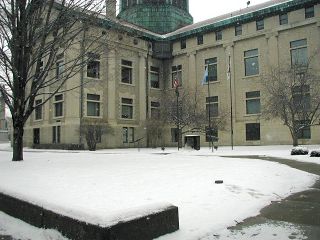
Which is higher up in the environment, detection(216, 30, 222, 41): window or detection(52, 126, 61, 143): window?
detection(216, 30, 222, 41): window

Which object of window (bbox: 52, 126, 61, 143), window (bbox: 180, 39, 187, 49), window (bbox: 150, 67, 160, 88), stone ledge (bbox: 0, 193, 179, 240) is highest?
window (bbox: 180, 39, 187, 49)

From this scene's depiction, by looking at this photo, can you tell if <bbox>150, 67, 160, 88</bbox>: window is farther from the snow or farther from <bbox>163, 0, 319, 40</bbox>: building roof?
the snow

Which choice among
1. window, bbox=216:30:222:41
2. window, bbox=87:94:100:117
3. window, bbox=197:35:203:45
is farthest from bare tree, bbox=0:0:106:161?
window, bbox=197:35:203:45

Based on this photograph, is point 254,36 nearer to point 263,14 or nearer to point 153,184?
point 263,14

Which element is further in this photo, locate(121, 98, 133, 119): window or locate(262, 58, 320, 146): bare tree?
locate(121, 98, 133, 119): window

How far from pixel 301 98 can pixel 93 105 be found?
23312mm

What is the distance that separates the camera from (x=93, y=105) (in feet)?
138

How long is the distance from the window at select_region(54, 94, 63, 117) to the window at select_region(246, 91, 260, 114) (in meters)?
22.6

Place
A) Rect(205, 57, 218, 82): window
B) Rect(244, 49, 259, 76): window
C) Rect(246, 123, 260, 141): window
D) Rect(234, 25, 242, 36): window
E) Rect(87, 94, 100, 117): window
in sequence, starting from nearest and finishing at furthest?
Rect(87, 94, 100, 117): window, Rect(246, 123, 260, 141): window, Rect(244, 49, 259, 76): window, Rect(234, 25, 242, 36): window, Rect(205, 57, 218, 82): window

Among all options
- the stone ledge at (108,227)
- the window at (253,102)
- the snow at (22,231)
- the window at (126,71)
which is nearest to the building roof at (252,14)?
the window at (126,71)

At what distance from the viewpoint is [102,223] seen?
14.9 ft

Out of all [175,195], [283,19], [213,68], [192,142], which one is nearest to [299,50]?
[283,19]

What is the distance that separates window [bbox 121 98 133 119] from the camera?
45700 millimetres

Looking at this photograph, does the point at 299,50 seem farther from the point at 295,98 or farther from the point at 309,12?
the point at 295,98
